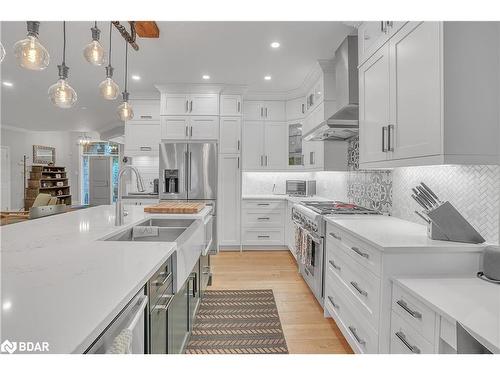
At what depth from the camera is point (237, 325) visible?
7.97 feet

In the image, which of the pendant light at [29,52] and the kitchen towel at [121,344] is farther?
the pendant light at [29,52]

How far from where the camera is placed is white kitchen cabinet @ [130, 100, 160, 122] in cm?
494

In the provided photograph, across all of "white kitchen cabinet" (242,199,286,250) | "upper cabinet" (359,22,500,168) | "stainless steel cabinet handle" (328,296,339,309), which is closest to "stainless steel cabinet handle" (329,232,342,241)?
"stainless steel cabinet handle" (328,296,339,309)

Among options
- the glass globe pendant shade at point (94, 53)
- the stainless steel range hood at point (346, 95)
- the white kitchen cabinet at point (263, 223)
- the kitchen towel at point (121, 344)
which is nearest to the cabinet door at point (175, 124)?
the white kitchen cabinet at point (263, 223)

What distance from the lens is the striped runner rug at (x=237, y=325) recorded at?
6.90 ft

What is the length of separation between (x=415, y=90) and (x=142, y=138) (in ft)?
14.1

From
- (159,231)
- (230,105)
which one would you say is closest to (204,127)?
(230,105)

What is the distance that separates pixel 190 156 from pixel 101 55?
263 cm

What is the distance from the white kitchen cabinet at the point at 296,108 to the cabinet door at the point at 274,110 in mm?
86

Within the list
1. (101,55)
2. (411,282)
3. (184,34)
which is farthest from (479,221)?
(184,34)

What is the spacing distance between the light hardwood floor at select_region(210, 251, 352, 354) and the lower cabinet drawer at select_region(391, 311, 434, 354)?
711 mm

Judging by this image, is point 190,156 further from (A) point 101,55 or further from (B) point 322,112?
(A) point 101,55

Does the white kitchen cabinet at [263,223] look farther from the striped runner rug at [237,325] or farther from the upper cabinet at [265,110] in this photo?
the striped runner rug at [237,325]

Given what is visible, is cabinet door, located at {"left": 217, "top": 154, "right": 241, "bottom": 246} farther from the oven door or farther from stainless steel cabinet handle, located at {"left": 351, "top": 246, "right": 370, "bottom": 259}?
stainless steel cabinet handle, located at {"left": 351, "top": 246, "right": 370, "bottom": 259}
